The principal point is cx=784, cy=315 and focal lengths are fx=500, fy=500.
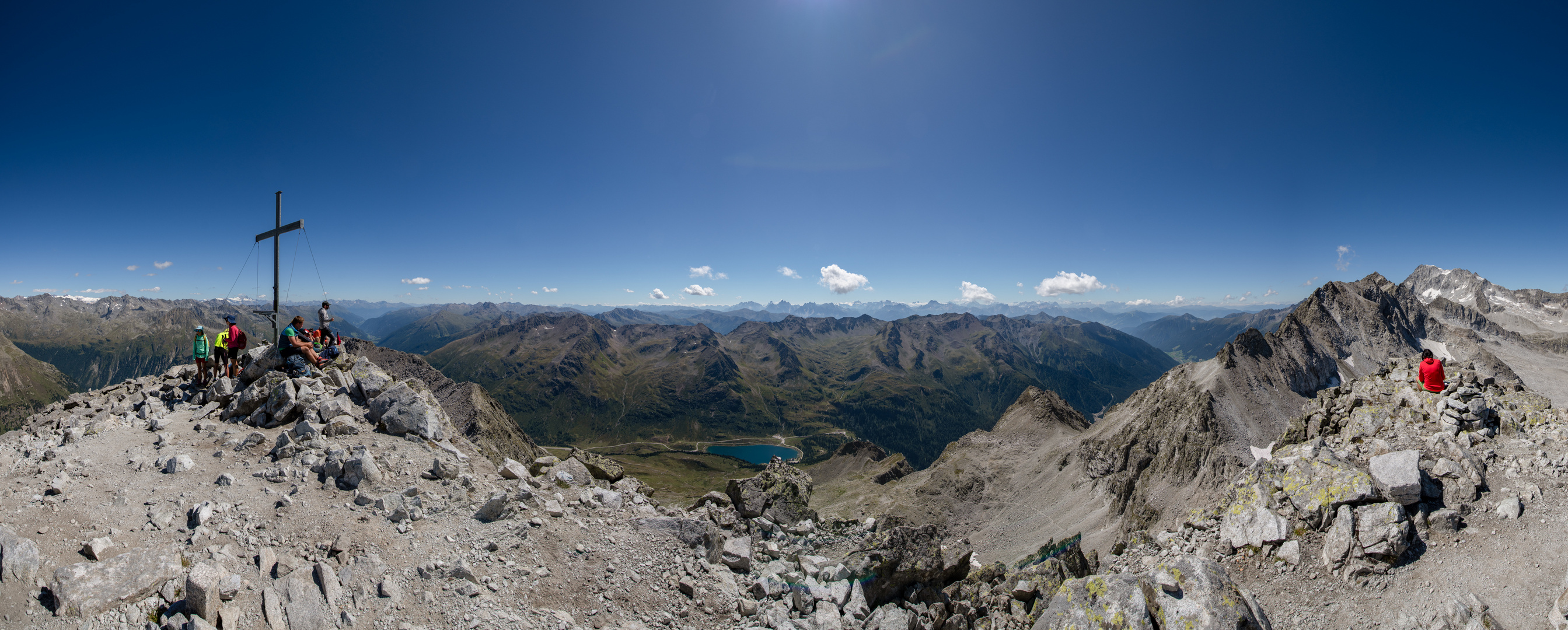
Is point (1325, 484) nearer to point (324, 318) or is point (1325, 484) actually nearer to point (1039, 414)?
point (324, 318)

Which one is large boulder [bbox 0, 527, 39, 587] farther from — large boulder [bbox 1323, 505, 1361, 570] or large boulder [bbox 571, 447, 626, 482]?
large boulder [bbox 1323, 505, 1361, 570]

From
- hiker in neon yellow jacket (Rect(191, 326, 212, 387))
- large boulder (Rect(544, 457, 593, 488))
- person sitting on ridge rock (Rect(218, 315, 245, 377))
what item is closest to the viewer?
large boulder (Rect(544, 457, 593, 488))

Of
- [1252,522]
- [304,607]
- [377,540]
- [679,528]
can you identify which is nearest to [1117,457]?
[1252,522]

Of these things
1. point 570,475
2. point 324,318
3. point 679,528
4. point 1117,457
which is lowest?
point 1117,457

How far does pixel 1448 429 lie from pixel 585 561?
867 inches

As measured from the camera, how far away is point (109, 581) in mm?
Result: 7871

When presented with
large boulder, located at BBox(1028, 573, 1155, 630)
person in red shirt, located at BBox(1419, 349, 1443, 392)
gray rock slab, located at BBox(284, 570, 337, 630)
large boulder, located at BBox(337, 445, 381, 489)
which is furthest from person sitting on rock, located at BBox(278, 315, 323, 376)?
person in red shirt, located at BBox(1419, 349, 1443, 392)

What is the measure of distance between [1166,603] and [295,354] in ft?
88.2

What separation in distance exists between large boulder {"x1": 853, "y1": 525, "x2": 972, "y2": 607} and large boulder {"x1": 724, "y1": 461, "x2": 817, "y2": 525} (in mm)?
4201

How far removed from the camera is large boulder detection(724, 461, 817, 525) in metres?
18.1

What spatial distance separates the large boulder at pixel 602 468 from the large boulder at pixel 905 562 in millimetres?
9492

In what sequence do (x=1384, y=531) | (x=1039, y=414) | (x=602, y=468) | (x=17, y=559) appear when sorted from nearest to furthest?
(x=17, y=559) → (x=1384, y=531) → (x=602, y=468) → (x=1039, y=414)

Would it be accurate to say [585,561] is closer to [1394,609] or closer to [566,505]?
[566,505]

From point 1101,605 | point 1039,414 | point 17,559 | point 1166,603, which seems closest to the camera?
point 17,559
